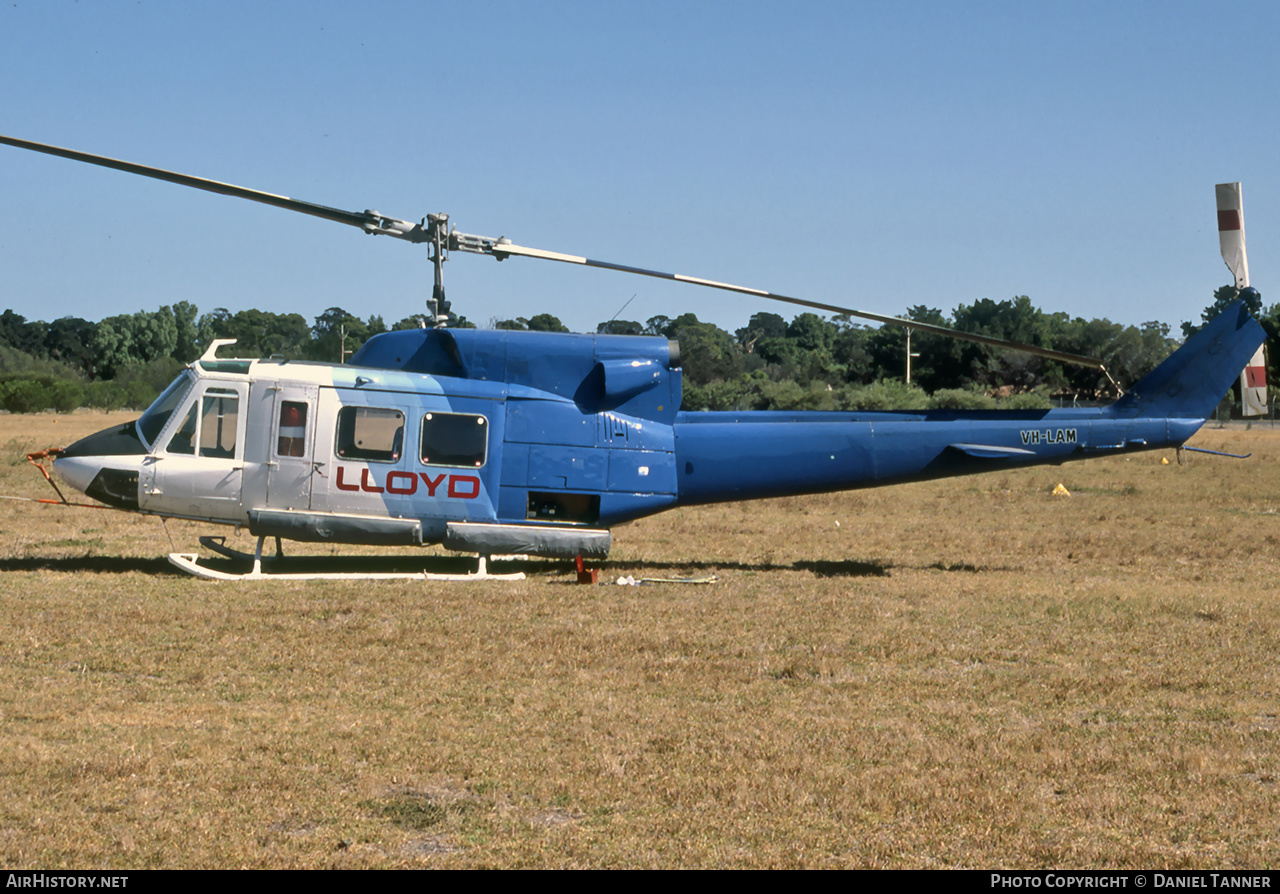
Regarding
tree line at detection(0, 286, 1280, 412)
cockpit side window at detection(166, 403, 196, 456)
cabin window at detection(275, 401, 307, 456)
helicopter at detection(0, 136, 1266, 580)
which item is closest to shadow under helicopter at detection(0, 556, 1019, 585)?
helicopter at detection(0, 136, 1266, 580)

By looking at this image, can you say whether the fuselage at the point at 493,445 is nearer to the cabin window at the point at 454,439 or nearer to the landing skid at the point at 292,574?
the cabin window at the point at 454,439

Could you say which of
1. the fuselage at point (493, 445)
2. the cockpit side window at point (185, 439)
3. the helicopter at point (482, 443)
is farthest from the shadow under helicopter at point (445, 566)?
the cockpit side window at point (185, 439)

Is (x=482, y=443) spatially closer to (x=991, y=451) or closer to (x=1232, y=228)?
(x=991, y=451)

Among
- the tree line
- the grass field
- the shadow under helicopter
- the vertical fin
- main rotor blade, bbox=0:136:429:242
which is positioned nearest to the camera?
the grass field

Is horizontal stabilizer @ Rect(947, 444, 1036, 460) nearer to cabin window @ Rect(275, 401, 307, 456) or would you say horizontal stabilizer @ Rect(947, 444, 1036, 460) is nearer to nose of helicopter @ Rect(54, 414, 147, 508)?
cabin window @ Rect(275, 401, 307, 456)

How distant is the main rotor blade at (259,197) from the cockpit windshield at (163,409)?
2.84 meters

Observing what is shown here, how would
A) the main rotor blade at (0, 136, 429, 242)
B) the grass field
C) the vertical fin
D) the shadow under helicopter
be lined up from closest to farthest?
the grass field
the main rotor blade at (0, 136, 429, 242)
the shadow under helicopter
the vertical fin

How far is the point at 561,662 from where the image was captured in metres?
9.61

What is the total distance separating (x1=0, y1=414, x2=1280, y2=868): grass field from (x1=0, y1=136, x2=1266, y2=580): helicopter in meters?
0.97

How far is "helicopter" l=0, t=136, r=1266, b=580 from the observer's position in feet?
43.4

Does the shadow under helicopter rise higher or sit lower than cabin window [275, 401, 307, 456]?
lower

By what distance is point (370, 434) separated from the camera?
13.4 m

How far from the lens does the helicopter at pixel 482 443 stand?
1323 centimetres
